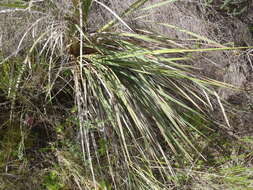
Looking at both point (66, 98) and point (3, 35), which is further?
point (66, 98)

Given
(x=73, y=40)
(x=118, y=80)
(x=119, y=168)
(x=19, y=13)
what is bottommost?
(x=119, y=168)

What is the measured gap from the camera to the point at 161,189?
1317mm

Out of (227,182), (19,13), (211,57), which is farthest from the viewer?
(211,57)

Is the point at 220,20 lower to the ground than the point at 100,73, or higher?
higher

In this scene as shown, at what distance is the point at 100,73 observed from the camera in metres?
1.17

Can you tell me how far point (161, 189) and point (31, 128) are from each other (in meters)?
0.76

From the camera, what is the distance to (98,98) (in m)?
1.18

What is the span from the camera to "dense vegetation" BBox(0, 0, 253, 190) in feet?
3.72

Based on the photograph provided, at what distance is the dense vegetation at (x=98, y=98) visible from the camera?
1.13 metres

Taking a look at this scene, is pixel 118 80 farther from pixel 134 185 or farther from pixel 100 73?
pixel 134 185

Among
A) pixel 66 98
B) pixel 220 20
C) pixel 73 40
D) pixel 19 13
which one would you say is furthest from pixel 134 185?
pixel 220 20

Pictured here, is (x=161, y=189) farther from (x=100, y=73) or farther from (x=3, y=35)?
(x=3, y=35)

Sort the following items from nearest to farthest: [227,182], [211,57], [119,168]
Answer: [119,168], [227,182], [211,57]

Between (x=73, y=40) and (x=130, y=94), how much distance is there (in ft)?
1.21
